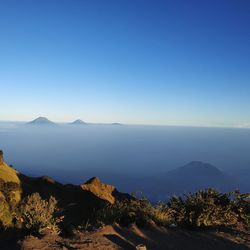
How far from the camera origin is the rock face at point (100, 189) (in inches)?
1524

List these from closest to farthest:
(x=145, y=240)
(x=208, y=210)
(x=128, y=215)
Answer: (x=145, y=240), (x=128, y=215), (x=208, y=210)

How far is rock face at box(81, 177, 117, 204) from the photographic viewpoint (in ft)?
127

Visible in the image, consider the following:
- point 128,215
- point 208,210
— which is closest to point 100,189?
point 208,210

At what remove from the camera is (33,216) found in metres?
10.3

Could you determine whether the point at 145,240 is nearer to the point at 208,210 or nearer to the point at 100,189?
the point at 208,210

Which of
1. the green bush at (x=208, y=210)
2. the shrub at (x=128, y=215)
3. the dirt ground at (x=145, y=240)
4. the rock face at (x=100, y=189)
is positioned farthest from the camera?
the rock face at (x=100, y=189)

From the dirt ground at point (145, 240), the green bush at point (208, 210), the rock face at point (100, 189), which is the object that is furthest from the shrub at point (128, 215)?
the rock face at point (100, 189)

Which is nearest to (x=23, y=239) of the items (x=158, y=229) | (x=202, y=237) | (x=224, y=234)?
(x=158, y=229)

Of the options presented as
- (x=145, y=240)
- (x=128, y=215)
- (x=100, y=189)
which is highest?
(x=128, y=215)

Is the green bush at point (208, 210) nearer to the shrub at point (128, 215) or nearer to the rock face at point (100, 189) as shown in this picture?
the shrub at point (128, 215)

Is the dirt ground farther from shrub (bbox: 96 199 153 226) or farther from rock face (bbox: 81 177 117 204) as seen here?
rock face (bbox: 81 177 117 204)

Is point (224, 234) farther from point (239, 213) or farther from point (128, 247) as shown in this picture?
point (128, 247)

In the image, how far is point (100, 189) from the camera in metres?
41.0

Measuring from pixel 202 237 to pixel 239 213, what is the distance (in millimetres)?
3528
